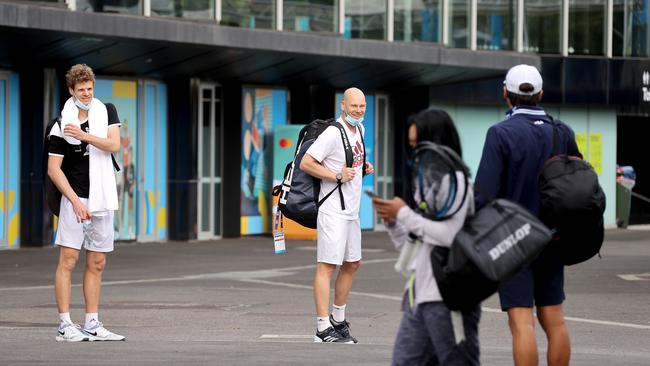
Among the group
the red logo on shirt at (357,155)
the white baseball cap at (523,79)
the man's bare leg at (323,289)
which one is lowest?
the man's bare leg at (323,289)

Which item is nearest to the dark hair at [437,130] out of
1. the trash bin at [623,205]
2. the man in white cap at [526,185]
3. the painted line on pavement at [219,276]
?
the man in white cap at [526,185]

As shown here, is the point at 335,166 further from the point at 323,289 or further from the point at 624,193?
the point at 624,193

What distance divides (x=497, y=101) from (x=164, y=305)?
60.6 ft

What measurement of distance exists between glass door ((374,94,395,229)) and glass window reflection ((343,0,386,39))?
2.34 m

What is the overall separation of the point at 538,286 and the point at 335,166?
330 centimetres

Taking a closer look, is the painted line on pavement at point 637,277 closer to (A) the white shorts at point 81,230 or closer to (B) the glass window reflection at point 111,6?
(A) the white shorts at point 81,230

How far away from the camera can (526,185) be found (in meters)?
7.41

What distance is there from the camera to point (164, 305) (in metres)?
13.7

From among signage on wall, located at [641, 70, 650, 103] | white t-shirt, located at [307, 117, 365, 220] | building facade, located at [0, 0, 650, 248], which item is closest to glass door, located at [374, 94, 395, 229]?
building facade, located at [0, 0, 650, 248]

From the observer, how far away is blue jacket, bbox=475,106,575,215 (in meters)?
7.38

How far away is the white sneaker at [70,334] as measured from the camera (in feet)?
33.5

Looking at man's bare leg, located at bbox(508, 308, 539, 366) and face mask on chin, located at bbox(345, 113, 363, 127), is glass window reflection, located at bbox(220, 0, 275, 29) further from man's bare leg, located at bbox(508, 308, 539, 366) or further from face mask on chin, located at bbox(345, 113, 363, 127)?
man's bare leg, located at bbox(508, 308, 539, 366)

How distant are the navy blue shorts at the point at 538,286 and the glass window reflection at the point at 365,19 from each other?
1956 cm

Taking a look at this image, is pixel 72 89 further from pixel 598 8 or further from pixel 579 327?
pixel 598 8
